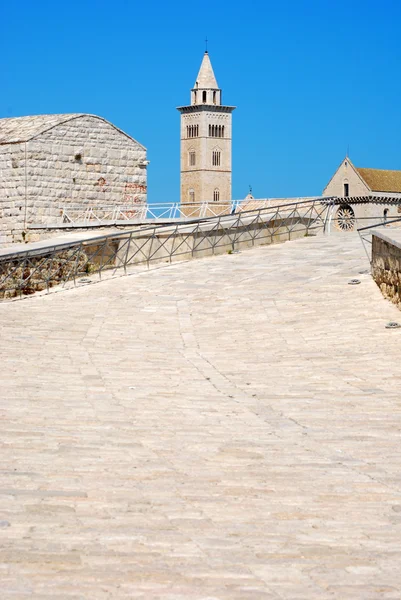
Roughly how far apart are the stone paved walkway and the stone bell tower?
11932 centimetres

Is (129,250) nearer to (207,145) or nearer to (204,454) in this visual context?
(204,454)

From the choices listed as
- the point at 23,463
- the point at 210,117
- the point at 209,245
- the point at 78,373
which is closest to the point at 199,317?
the point at 78,373

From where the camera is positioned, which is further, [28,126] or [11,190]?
[28,126]

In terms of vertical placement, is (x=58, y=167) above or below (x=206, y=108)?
below

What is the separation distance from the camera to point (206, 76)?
132750 millimetres

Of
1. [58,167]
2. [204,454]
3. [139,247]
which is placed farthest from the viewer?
[58,167]

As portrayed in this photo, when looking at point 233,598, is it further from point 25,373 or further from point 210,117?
point 210,117

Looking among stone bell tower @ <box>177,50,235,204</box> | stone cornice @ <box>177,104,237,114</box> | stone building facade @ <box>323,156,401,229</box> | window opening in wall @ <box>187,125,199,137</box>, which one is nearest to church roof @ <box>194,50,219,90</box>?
stone bell tower @ <box>177,50,235,204</box>

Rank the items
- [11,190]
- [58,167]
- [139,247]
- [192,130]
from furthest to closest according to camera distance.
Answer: [192,130] → [58,167] → [11,190] → [139,247]

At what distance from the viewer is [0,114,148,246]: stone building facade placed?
26.7 meters

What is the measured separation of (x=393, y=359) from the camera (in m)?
11.5

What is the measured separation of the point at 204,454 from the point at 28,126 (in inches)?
862

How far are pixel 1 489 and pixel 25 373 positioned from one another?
4.84m

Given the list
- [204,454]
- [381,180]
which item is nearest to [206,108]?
[381,180]
